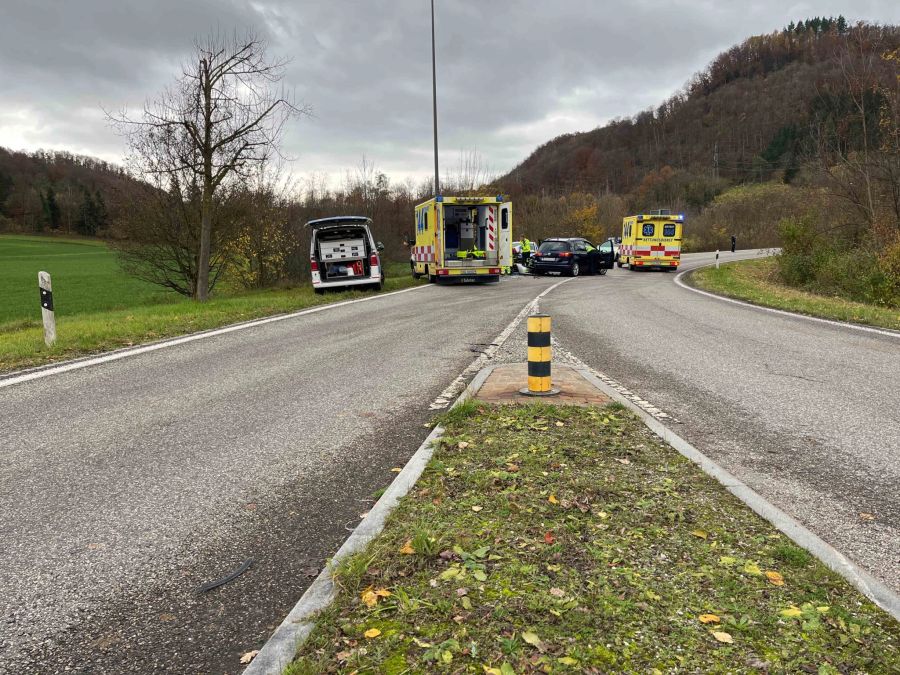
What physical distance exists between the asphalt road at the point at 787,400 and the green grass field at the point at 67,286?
502 inches

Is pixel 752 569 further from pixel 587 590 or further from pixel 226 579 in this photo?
pixel 226 579

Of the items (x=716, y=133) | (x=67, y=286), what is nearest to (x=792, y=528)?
(x=67, y=286)

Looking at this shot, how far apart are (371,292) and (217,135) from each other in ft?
21.2

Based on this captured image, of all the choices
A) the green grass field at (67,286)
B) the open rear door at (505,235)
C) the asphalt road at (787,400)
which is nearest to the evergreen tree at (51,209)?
the green grass field at (67,286)

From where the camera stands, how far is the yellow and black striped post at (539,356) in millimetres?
5605

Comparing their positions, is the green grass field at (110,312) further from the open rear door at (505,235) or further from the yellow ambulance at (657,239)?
the yellow ambulance at (657,239)

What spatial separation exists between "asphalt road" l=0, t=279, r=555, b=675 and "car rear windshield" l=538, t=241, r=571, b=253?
19824mm

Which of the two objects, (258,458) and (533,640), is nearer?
(533,640)

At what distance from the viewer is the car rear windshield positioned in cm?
2680

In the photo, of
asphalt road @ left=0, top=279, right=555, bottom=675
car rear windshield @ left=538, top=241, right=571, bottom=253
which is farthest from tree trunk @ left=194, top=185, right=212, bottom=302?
car rear windshield @ left=538, top=241, right=571, bottom=253

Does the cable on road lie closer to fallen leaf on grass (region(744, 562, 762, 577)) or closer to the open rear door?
fallen leaf on grass (region(744, 562, 762, 577))

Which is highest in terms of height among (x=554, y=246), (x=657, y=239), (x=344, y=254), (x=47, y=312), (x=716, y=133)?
(x=716, y=133)

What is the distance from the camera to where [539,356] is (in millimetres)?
5715

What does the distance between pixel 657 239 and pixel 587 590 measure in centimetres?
2967
